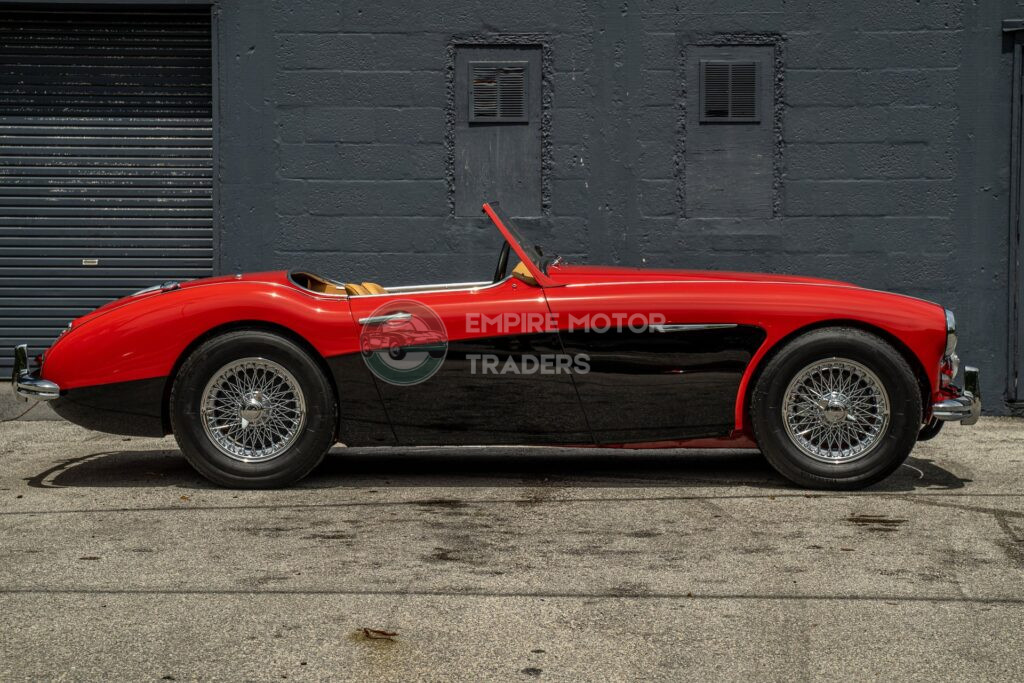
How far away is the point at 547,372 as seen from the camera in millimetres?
6398

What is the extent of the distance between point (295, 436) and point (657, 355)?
5.77ft

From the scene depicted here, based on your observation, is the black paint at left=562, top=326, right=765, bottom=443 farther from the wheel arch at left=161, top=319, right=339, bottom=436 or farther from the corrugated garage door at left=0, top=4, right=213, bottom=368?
the corrugated garage door at left=0, top=4, right=213, bottom=368

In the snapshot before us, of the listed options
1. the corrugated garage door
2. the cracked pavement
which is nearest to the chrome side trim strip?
the cracked pavement

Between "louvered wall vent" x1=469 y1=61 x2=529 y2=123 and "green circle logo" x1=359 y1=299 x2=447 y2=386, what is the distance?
4.17 metres

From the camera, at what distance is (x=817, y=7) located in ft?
33.8

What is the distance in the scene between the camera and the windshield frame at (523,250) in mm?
6543

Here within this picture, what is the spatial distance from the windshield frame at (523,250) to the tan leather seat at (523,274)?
0.01m

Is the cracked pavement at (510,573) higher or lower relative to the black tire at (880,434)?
lower

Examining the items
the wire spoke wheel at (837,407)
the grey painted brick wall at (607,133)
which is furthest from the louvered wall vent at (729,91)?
the wire spoke wheel at (837,407)

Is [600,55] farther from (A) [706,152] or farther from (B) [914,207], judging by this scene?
(B) [914,207]

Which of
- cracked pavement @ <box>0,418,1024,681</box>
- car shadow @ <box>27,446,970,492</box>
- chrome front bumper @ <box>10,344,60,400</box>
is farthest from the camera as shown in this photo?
car shadow @ <box>27,446,970,492</box>

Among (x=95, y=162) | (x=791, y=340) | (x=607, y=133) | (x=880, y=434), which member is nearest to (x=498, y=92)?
(x=607, y=133)

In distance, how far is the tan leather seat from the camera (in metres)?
6.54

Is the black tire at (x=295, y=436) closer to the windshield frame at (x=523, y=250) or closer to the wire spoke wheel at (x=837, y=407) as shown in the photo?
the windshield frame at (x=523, y=250)
